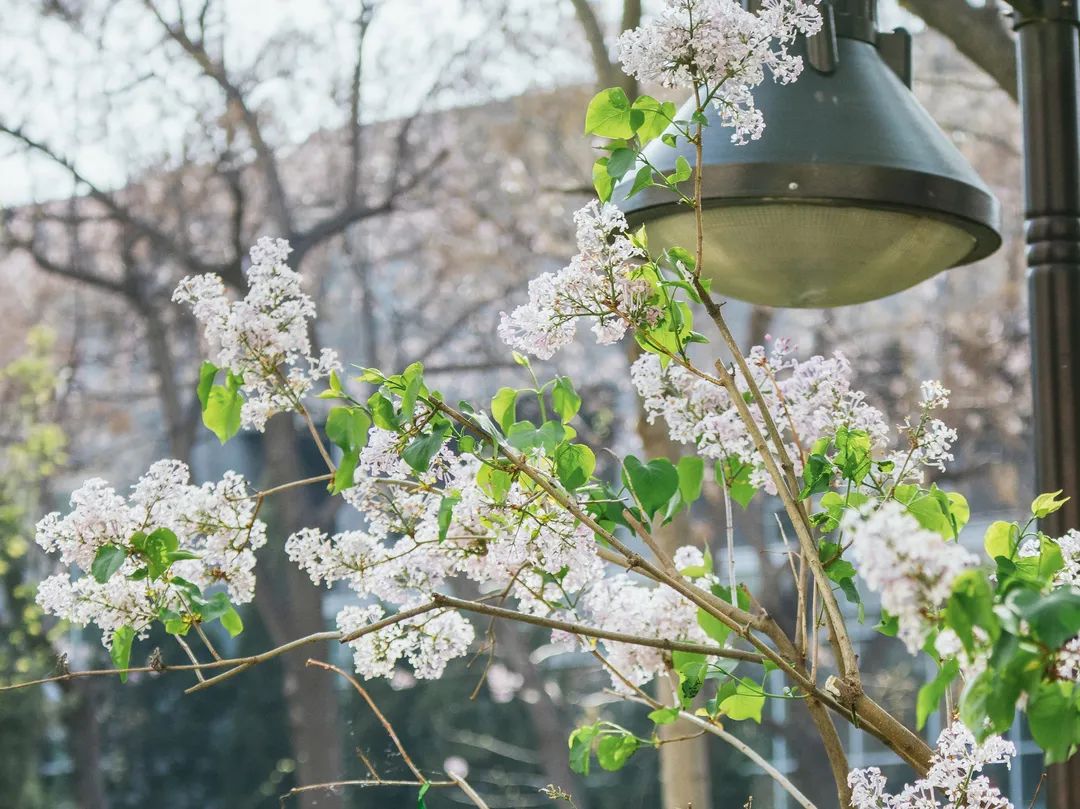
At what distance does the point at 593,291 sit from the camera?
91 cm

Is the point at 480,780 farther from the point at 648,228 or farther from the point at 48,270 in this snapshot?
the point at 648,228

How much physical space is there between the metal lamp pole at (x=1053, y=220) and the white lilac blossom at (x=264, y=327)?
813 mm

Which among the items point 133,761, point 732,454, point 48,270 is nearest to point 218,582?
point 732,454

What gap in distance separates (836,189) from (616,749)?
1.57ft

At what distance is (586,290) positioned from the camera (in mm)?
906

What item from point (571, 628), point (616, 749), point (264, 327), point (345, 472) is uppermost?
point (264, 327)

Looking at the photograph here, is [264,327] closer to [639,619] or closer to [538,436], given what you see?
[538,436]

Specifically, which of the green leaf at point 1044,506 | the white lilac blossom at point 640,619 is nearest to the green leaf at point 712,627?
the white lilac blossom at point 640,619

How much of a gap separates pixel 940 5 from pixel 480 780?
7.55 metres

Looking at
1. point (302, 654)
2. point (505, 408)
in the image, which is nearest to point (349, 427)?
point (505, 408)

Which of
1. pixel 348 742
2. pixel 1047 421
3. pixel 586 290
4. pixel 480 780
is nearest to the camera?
pixel 586 290

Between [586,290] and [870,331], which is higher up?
[870,331]

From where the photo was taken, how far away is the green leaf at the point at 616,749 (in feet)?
3.47

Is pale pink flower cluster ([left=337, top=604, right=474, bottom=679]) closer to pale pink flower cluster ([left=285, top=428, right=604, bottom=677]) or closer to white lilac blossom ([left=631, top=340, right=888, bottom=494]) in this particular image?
pale pink flower cluster ([left=285, top=428, right=604, bottom=677])
